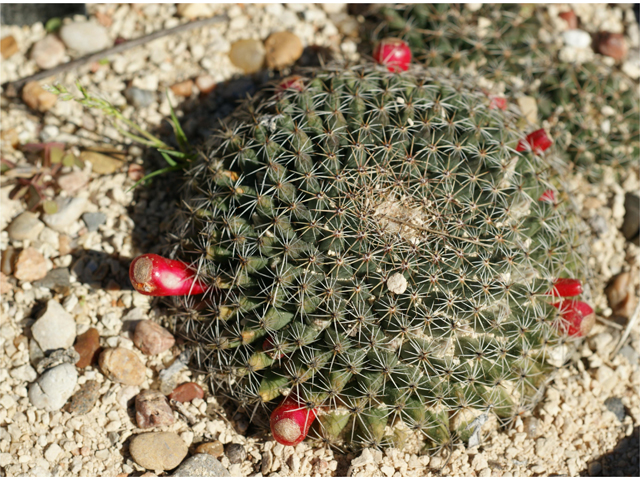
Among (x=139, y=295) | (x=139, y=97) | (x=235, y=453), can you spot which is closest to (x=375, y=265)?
(x=235, y=453)

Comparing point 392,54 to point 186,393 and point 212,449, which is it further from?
point 212,449

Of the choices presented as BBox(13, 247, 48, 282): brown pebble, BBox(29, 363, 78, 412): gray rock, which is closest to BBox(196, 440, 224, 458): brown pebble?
BBox(29, 363, 78, 412): gray rock

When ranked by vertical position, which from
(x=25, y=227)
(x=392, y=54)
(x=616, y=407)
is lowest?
(x=616, y=407)

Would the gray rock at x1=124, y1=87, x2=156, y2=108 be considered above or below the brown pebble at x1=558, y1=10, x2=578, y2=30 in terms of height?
below

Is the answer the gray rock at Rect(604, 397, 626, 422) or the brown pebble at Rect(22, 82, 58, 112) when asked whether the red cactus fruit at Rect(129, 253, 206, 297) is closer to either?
the brown pebble at Rect(22, 82, 58, 112)

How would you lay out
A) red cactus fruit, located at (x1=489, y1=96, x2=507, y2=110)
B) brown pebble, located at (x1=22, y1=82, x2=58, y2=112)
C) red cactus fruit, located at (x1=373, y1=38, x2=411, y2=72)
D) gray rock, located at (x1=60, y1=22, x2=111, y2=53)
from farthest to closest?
gray rock, located at (x1=60, y1=22, x2=111, y2=53)
brown pebble, located at (x1=22, y1=82, x2=58, y2=112)
red cactus fruit, located at (x1=373, y1=38, x2=411, y2=72)
red cactus fruit, located at (x1=489, y1=96, x2=507, y2=110)

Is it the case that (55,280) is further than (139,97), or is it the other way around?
(139,97)

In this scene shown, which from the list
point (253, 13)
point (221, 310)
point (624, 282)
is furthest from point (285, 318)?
point (253, 13)
